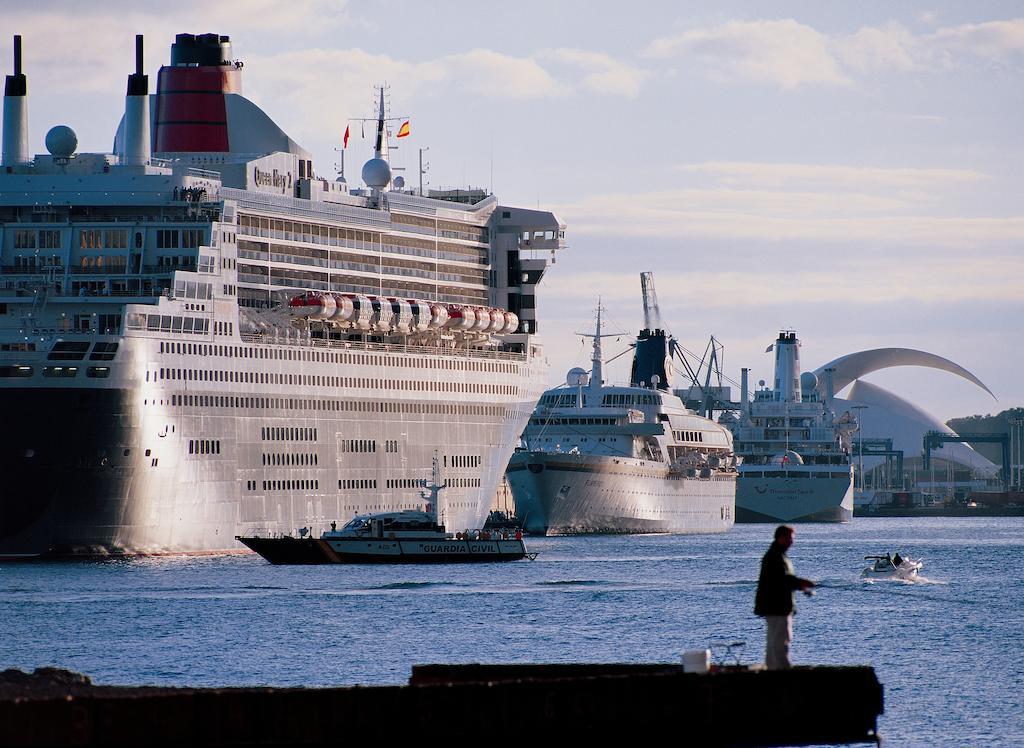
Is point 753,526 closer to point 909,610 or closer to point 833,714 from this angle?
point 909,610

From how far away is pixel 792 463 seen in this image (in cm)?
17425

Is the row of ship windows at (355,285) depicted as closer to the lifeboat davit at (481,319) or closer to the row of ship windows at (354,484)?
the lifeboat davit at (481,319)

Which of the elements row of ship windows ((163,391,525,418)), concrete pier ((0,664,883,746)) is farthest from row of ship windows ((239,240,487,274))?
concrete pier ((0,664,883,746))

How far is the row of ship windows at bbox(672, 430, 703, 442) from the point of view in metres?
144

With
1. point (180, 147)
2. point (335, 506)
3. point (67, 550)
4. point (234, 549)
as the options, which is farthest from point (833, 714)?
point (180, 147)

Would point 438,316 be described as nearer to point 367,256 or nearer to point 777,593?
point 367,256

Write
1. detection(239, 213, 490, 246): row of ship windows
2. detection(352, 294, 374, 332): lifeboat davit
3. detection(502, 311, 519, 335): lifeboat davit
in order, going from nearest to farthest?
A: detection(239, 213, 490, 246): row of ship windows, detection(352, 294, 374, 332): lifeboat davit, detection(502, 311, 519, 335): lifeboat davit

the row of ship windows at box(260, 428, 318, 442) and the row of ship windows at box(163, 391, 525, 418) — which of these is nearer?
the row of ship windows at box(163, 391, 525, 418)

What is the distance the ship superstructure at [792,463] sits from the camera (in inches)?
6816

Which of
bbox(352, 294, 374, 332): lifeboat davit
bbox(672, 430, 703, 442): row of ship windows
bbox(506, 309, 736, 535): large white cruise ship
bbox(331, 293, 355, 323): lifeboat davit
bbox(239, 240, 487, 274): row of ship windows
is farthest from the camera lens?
bbox(672, 430, 703, 442): row of ship windows

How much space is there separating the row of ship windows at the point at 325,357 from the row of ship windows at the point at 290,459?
3693mm

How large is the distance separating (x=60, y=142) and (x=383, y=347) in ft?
55.4

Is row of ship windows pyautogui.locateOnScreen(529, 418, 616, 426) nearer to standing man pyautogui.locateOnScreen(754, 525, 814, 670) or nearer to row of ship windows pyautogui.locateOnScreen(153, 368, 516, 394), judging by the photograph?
row of ship windows pyautogui.locateOnScreen(153, 368, 516, 394)

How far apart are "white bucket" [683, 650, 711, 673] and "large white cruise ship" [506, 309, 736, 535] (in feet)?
340
